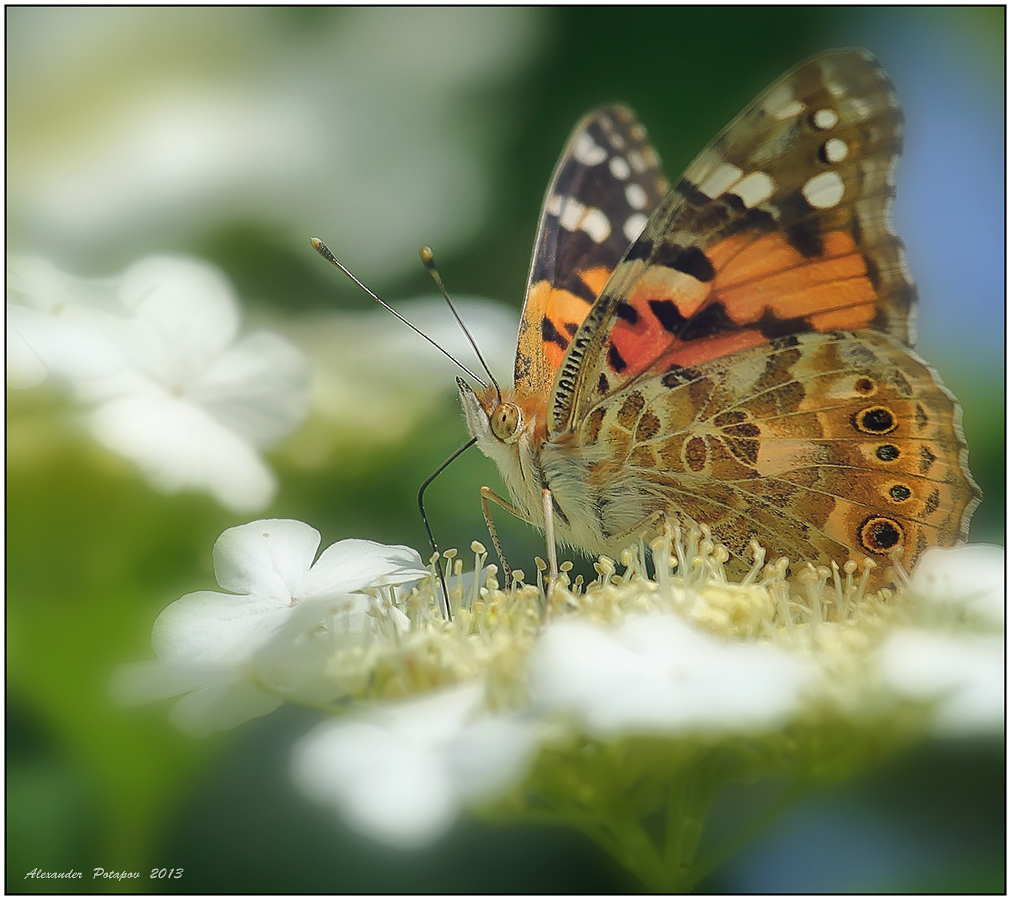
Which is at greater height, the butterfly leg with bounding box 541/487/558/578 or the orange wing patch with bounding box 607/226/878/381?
the orange wing patch with bounding box 607/226/878/381

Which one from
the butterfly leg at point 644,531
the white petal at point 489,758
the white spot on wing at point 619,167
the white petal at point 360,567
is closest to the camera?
the white petal at point 489,758

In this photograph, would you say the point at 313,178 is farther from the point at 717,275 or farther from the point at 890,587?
the point at 890,587

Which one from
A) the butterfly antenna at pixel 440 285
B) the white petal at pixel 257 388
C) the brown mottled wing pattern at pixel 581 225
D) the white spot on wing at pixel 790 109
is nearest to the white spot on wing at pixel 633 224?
the brown mottled wing pattern at pixel 581 225

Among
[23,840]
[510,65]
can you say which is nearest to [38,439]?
[23,840]

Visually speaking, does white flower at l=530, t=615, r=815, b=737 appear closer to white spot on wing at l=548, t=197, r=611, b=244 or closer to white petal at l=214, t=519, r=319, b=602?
white petal at l=214, t=519, r=319, b=602

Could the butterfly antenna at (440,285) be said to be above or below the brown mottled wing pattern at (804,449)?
above

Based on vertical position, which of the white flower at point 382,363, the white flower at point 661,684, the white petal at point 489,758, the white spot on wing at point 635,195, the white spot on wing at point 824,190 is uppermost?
the white spot on wing at point 824,190

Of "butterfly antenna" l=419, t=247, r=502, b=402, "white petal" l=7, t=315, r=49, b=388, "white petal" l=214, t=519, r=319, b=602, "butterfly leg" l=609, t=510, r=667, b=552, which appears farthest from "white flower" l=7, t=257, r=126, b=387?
"butterfly leg" l=609, t=510, r=667, b=552

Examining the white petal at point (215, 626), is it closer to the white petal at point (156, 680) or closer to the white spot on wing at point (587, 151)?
the white petal at point (156, 680)

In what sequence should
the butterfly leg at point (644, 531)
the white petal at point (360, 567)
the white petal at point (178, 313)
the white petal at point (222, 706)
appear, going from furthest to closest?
the white petal at point (178, 313) < the butterfly leg at point (644, 531) < the white petal at point (360, 567) < the white petal at point (222, 706)
